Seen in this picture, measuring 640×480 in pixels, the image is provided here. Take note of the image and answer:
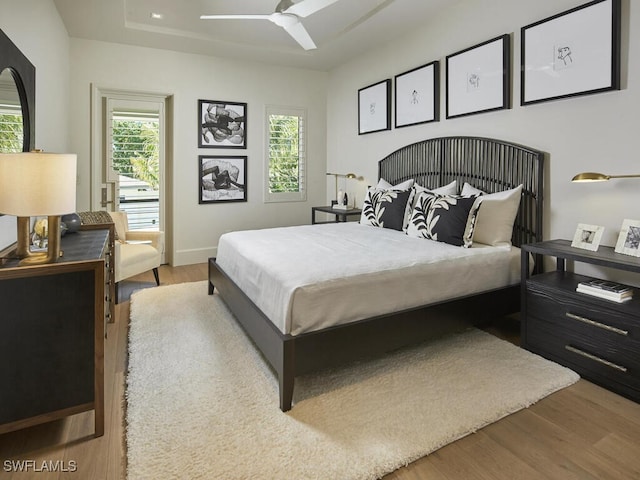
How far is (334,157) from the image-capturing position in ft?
18.9

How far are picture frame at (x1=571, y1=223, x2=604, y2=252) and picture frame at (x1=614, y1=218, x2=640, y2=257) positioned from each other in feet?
0.33

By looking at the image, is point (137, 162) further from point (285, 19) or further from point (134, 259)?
point (285, 19)

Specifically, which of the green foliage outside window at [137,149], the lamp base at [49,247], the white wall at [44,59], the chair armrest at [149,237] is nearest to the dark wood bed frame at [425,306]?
the chair armrest at [149,237]

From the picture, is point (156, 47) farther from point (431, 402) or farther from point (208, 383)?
point (431, 402)

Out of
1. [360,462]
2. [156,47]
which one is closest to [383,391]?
[360,462]

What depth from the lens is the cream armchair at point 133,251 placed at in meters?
3.50

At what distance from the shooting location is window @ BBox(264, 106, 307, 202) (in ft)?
18.0

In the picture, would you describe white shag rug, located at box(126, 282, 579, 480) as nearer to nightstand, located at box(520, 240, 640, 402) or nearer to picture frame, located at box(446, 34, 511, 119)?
nightstand, located at box(520, 240, 640, 402)

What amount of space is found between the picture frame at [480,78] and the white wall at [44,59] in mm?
3336

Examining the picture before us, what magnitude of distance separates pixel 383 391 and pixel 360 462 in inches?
22.2

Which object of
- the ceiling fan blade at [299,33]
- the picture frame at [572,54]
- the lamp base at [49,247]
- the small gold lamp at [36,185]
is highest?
the ceiling fan blade at [299,33]

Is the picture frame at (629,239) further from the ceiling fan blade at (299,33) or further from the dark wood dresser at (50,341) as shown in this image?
the dark wood dresser at (50,341)

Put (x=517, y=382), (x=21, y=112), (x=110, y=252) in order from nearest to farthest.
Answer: (x=517, y=382)
(x=21, y=112)
(x=110, y=252)
